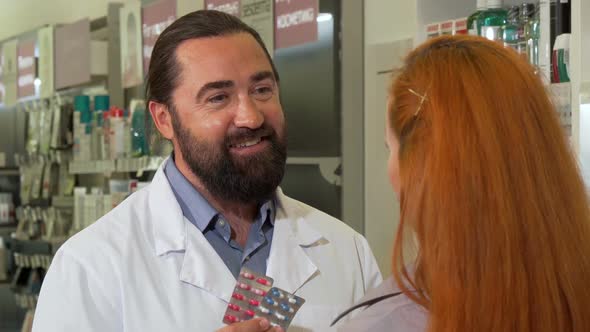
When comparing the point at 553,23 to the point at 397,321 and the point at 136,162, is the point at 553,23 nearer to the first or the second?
the point at 397,321

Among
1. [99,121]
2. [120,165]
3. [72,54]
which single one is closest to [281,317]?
[120,165]

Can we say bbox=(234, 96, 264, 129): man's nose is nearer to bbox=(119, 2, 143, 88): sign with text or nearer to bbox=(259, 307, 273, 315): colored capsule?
bbox=(259, 307, 273, 315): colored capsule

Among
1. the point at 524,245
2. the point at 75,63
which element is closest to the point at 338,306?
the point at 524,245

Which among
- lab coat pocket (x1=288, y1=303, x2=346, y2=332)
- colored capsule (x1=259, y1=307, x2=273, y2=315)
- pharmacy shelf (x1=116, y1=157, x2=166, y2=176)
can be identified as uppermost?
pharmacy shelf (x1=116, y1=157, x2=166, y2=176)

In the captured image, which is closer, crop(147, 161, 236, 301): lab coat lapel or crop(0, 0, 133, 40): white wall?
crop(147, 161, 236, 301): lab coat lapel

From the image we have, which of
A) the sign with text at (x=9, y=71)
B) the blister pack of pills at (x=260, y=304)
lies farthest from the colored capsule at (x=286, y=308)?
the sign with text at (x=9, y=71)

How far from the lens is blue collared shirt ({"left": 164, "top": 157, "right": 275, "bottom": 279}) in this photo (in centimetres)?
184

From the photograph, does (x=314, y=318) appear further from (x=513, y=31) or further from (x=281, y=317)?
(x=513, y=31)

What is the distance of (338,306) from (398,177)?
2.23 feet

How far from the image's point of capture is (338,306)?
6.07ft

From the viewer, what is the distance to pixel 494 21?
2180 millimetres

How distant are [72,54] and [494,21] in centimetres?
327

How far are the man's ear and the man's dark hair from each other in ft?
0.05

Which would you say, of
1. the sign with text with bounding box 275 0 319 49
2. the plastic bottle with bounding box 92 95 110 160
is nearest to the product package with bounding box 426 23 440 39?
the sign with text with bounding box 275 0 319 49
